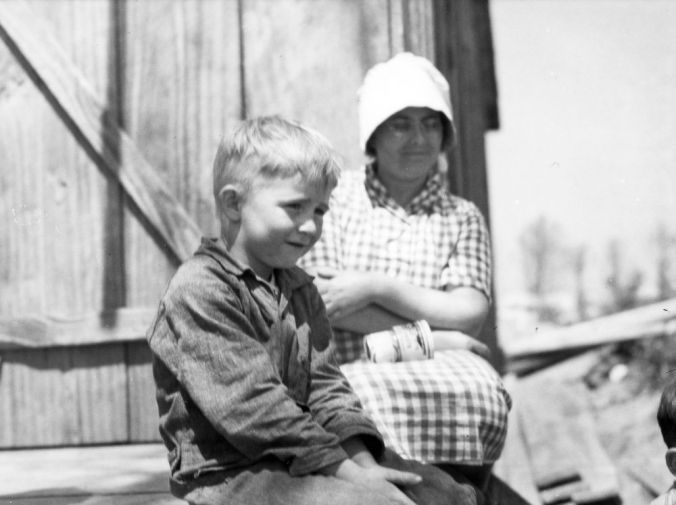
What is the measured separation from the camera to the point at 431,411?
2.79m

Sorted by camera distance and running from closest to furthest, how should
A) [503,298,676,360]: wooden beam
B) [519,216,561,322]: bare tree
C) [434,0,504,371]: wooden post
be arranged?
1. [434,0,504,371]: wooden post
2. [503,298,676,360]: wooden beam
3. [519,216,561,322]: bare tree

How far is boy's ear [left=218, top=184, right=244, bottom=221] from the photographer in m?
2.43

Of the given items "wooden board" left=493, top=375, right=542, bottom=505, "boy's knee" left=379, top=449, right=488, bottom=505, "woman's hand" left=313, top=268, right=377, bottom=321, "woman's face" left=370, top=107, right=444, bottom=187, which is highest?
"woman's face" left=370, top=107, right=444, bottom=187

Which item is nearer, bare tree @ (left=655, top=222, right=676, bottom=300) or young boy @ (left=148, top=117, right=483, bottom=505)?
young boy @ (left=148, top=117, right=483, bottom=505)

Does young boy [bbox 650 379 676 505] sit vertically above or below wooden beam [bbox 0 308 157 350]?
below

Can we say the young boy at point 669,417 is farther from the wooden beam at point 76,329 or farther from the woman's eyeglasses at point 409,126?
the wooden beam at point 76,329

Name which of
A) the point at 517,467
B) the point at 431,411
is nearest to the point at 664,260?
the point at 517,467

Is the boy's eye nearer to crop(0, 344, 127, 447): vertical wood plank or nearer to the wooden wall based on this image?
the wooden wall

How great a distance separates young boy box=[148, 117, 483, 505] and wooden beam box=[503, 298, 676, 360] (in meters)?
4.21

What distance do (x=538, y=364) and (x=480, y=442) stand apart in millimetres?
3879

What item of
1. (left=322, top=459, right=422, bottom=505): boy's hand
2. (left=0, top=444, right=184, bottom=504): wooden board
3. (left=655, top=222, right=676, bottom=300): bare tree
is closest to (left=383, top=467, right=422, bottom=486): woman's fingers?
(left=322, top=459, right=422, bottom=505): boy's hand

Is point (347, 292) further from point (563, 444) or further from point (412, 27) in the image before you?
point (563, 444)

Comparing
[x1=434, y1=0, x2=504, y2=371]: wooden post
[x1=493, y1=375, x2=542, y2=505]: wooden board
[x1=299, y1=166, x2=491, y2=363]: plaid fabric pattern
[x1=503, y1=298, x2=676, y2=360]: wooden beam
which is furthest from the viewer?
[x1=503, y1=298, x2=676, y2=360]: wooden beam

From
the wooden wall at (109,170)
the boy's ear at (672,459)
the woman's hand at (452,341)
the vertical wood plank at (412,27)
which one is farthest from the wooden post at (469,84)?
the boy's ear at (672,459)
